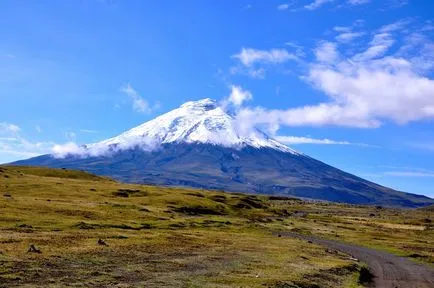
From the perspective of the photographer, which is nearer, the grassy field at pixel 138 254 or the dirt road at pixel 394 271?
the grassy field at pixel 138 254

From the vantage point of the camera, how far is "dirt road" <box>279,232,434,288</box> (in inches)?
2312

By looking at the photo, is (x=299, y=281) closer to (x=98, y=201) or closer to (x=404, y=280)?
(x=404, y=280)

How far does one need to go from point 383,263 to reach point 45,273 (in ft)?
178

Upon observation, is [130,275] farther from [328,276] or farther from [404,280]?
[404,280]

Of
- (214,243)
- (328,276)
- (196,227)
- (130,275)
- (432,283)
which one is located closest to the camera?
(130,275)

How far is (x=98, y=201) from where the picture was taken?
12719 centimetres

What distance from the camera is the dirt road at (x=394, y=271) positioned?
58719mm

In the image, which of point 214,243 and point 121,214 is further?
point 121,214

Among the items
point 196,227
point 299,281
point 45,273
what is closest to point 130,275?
point 45,273

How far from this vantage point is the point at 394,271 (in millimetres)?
68062

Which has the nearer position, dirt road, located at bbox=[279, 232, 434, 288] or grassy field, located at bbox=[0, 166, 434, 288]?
grassy field, located at bbox=[0, 166, 434, 288]

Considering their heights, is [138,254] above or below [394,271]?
below

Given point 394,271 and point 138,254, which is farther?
point 394,271

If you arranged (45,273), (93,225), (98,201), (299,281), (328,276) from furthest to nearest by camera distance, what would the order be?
(98,201), (93,225), (328,276), (299,281), (45,273)
